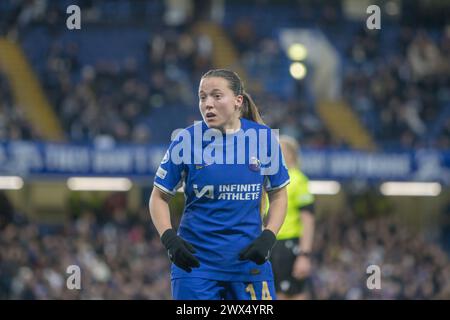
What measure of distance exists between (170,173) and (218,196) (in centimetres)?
31

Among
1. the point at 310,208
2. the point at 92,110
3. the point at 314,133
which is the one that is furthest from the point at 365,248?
the point at 310,208

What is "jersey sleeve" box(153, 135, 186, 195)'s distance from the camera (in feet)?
20.9

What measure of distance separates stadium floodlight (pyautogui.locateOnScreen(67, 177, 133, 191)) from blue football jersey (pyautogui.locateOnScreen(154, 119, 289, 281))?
15.3 metres

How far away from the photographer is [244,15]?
89.2 feet

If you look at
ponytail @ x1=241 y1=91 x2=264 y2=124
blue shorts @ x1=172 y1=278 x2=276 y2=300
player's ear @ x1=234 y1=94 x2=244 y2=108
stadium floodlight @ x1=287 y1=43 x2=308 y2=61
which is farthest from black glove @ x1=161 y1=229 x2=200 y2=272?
stadium floodlight @ x1=287 y1=43 x2=308 y2=61

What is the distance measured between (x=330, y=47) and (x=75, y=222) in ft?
27.0

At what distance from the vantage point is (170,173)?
6.39 metres

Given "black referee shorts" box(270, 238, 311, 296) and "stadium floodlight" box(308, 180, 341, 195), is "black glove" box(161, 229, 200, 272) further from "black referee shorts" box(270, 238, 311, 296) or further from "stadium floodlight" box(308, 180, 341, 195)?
"stadium floodlight" box(308, 180, 341, 195)

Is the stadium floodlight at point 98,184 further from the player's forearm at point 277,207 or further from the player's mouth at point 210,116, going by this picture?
the player's mouth at point 210,116

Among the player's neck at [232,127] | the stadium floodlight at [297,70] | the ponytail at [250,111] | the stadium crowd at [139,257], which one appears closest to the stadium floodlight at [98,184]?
the stadium crowd at [139,257]

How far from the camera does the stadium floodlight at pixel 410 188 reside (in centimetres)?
2272

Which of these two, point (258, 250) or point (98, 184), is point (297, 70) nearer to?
point (98, 184)

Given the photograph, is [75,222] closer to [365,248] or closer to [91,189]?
[91,189]

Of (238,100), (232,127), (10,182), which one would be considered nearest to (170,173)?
(232,127)
